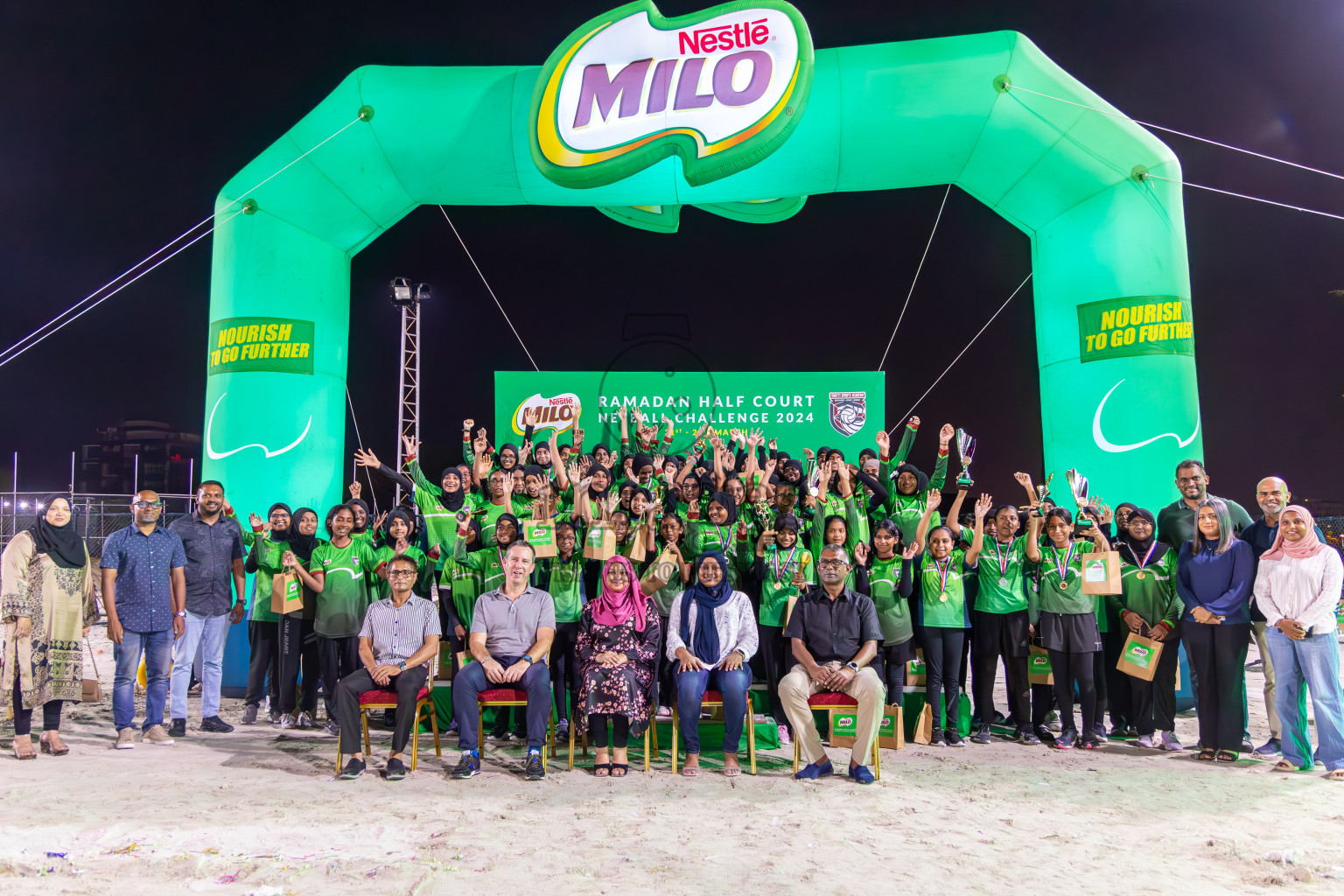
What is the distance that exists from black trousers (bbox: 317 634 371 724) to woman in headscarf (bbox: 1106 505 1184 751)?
4.67 metres

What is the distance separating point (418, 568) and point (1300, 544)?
5032 millimetres

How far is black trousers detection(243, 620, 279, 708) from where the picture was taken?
5.70 meters

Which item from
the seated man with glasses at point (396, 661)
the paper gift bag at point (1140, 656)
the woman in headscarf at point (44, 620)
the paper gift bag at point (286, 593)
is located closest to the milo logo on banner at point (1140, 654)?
the paper gift bag at point (1140, 656)

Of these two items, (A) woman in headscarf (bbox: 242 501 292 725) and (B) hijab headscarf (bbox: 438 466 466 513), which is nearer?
(A) woman in headscarf (bbox: 242 501 292 725)

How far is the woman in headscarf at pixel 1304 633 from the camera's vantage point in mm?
4391

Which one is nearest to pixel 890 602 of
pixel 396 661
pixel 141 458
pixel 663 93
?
pixel 396 661

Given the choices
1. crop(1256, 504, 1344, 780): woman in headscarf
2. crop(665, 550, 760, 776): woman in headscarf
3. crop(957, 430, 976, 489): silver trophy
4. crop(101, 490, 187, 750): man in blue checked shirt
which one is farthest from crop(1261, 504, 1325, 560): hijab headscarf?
crop(101, 490, 187, 750): man in blue checked shirt

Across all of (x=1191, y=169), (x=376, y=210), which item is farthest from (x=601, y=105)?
(x=1191, y=169)

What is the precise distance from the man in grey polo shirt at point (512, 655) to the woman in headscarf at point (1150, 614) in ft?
10.9

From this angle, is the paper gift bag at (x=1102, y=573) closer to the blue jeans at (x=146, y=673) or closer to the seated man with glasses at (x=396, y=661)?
the seated man with glasses at (x=396, y=661)

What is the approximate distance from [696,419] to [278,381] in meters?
4.56

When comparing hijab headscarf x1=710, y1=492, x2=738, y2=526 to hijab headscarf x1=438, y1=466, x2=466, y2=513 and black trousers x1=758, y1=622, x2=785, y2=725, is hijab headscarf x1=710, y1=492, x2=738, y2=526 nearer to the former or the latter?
black trousers x1=758, y1=622, x2=785, y2=725

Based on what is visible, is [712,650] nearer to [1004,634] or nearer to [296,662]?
[1004,634]

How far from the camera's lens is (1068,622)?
5090 millimetres
